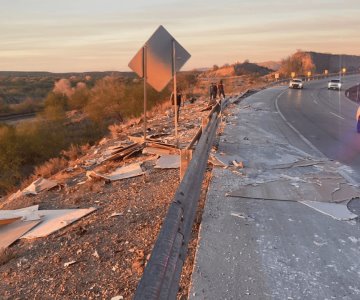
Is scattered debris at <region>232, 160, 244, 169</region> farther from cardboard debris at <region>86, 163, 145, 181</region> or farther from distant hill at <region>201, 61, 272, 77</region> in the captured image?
distant hill at <region>201, 61, 272, 77</region>

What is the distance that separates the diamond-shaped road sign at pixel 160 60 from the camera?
11461mm

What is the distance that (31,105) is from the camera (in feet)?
273

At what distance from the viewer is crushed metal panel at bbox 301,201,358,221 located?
5.98m

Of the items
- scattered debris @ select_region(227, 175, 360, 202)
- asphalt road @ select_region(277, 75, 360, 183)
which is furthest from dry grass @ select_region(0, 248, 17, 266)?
asphalt road @ select_region(277, 75, 360, 183)

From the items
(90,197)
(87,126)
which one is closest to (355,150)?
(90,197)

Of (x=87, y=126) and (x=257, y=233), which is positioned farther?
(x=87, y=126)

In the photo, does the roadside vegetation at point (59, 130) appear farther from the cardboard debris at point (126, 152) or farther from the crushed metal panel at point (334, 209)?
the crushed metal panel at point (334, 209)

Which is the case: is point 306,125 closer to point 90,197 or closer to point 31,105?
point 90,197

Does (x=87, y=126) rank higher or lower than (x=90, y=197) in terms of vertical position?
lower

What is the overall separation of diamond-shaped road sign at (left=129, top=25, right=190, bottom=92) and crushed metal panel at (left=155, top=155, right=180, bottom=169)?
214 centimetres

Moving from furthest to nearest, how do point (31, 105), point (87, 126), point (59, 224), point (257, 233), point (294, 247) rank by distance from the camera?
point (31, 105)
point (87, 126)
point (59, 224)
point (257, 233)
point (294, 247)

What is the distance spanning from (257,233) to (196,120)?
1402cm

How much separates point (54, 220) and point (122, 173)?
9.21ft

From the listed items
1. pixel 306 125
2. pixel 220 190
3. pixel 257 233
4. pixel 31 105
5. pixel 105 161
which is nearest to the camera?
pixel 257 233
